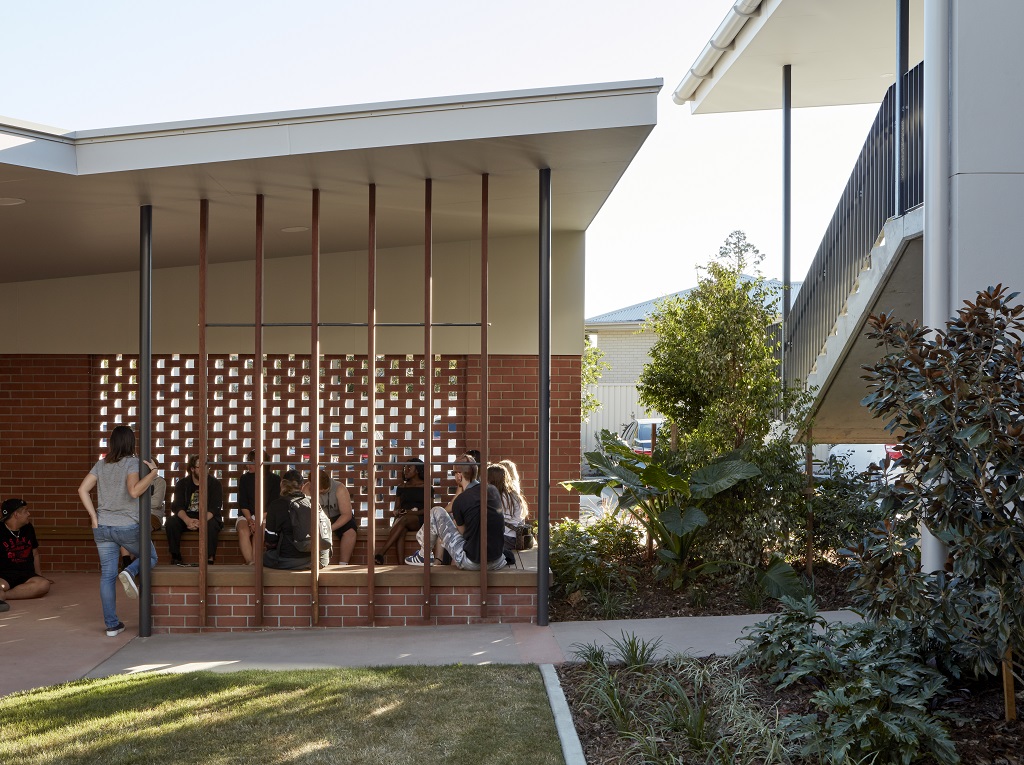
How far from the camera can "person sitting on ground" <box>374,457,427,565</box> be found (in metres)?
9.46

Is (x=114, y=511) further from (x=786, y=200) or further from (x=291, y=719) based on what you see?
(x=786, y=200)

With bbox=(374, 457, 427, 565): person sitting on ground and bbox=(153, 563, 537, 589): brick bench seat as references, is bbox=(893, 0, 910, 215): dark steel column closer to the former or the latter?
bbox=(153, 563, 537, 589): brick bench seat

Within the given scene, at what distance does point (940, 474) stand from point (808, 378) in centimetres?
541

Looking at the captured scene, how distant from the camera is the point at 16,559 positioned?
912 cm

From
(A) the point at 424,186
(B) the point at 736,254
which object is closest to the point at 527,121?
(A) the point at 424,186

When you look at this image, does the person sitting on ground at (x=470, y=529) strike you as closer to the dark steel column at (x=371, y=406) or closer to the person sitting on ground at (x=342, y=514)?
the dark steel column at (x=371, y=406)

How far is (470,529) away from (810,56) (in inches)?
339

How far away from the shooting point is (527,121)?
6.24 metres

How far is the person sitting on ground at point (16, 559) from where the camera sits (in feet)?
29.6

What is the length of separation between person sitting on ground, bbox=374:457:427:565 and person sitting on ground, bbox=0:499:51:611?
3.32 metres

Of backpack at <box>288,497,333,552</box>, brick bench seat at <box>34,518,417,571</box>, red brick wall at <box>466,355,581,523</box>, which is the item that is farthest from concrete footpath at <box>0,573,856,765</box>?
red brick wall at <box>466,355,581,523</box>

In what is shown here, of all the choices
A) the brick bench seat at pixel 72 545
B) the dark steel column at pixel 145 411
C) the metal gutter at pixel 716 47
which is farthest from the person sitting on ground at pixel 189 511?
the metal gutter at pixel 716 47

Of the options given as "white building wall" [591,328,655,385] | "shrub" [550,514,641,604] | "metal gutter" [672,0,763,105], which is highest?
"metal gutter" [672,0,763,105]

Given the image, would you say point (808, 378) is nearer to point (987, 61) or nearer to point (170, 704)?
point (987, 61)
